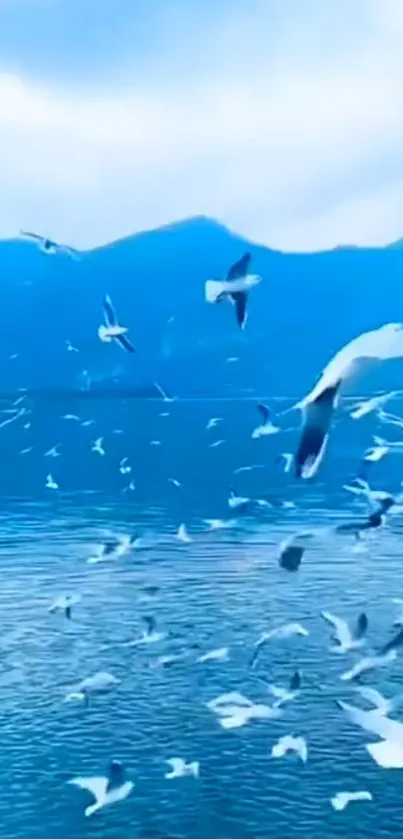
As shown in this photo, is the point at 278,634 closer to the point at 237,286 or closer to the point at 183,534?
the point at 183,534

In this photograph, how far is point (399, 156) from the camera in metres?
1.71

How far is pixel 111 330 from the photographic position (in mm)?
1681

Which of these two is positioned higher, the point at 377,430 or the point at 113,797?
the point at 377,430

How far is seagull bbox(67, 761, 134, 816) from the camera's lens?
1.60 metres

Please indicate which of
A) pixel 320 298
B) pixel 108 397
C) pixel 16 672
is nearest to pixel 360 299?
pixel 320 298

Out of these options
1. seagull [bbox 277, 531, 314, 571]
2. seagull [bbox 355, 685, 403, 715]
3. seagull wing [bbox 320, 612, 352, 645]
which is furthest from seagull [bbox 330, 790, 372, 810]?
seagull [bbox 277, 531, 314, 571]

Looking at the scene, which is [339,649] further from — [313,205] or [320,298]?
[313,205]

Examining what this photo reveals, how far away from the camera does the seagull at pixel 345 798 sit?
160 centimetres

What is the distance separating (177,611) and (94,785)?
0.98 feet

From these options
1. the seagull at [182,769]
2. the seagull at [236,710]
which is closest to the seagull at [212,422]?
the seagull at [236,710]

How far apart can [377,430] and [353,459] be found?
6 centimetres

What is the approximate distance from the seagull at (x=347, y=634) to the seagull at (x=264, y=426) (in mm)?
313

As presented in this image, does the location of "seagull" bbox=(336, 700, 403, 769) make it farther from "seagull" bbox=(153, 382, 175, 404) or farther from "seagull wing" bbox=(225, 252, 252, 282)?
"seagull wing" bbox=(225, 252, 252, 282)

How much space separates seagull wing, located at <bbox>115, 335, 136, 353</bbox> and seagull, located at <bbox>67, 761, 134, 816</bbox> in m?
0.66
